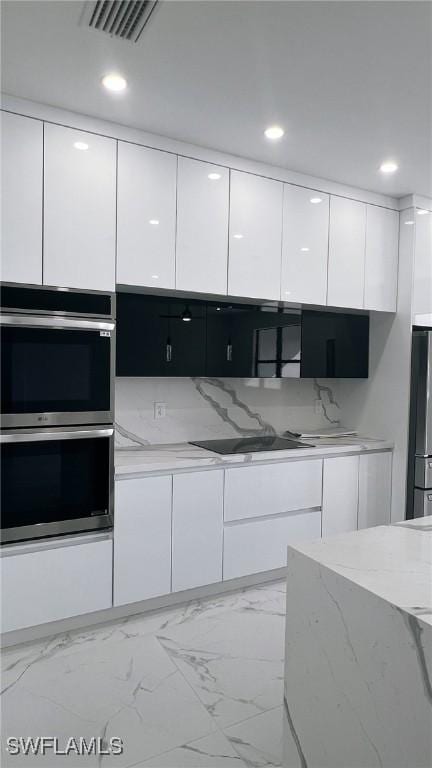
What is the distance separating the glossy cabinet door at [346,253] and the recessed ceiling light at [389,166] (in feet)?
1.20

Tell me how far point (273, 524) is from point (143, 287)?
1.63 meters

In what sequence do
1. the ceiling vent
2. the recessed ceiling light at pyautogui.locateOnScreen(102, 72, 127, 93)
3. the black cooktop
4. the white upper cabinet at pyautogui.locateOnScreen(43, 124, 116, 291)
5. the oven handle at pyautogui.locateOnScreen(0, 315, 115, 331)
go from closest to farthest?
1. the ceiling vent
2. the recessed ceiling light at pyautogui.locateOnScreen(102, 72, 127, 93)
3. the oven handle at pyautogui.locateOnScreen(0, 315, 115, 331)
4. the white upper cabinet at pyautogui.locateOnScreen(43, 124, 116, 291)
5. the black cooktop

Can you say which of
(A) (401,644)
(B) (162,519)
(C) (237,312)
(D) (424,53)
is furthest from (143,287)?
(A) (401,644)

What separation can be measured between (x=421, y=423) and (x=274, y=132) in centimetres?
212

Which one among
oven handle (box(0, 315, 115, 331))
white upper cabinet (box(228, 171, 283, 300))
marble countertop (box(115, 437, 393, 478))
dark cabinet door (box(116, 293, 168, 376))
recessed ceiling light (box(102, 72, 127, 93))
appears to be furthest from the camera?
white upper cabinet (box(228, 171, 283, 300))

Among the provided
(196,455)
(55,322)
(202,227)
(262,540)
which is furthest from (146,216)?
(262,540)

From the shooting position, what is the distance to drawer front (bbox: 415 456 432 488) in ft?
11.3

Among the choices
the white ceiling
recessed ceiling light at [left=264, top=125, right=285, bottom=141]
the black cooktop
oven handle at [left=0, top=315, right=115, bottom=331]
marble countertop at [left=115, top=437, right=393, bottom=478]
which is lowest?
marble countertop at [left=115, top=437, right=393, bottom=478]

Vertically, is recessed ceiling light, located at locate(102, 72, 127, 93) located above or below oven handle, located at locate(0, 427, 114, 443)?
above

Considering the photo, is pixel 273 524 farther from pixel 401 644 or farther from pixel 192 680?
pixel 401 644

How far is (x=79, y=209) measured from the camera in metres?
2.44

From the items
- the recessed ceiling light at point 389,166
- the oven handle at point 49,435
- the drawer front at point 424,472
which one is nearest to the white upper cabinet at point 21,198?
the oven handle at point 49,435

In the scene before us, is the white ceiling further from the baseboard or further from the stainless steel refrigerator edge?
the baseboard

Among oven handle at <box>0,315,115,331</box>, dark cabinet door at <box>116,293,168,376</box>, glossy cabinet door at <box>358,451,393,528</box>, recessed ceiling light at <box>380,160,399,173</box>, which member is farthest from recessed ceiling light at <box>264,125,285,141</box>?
glossy cabinet door at <box>358,451,393,528</box>
